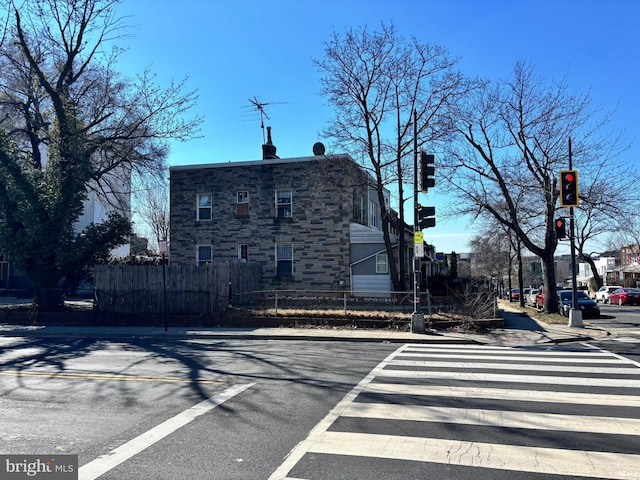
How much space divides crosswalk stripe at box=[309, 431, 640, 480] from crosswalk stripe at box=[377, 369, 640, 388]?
3412 mm

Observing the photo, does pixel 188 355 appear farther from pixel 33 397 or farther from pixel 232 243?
pixel 232 243

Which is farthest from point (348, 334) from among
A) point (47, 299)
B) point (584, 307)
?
point (584, 307)

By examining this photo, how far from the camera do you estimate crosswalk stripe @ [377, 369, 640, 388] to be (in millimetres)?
8109

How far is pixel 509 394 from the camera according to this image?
24.2ft

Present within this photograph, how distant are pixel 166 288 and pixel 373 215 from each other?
1504cm

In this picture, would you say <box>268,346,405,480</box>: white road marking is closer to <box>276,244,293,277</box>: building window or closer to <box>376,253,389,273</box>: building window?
<box>376,253,389,273</box>: building window

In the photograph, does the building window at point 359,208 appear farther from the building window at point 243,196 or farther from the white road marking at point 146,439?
the white road marking at point 146,439

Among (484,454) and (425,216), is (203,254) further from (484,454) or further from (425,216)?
(484,454)

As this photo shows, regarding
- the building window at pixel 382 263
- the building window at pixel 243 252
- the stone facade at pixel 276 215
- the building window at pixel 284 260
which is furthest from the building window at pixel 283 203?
the building window at pixel 382 263

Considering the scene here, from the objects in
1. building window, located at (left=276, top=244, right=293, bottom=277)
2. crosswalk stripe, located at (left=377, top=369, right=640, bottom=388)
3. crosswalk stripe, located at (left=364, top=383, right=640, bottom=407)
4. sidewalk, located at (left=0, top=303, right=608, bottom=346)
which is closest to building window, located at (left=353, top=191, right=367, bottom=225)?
building window, located at (left=276, top=244, right=293, bottom=277)

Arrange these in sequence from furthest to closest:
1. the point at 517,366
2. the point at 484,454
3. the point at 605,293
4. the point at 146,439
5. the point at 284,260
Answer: the point at 605,293 → the point at 284,260 → the point at 517,366 → the point at 146,439 → the point at 484,454

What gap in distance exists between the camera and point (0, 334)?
17.3 meters

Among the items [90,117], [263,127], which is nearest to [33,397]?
[90,117]

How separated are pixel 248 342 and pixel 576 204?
442 inches
